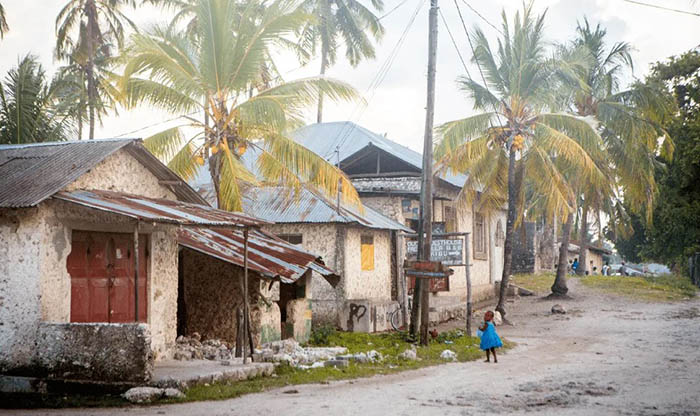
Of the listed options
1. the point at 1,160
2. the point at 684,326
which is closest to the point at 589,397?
the point at 1,160

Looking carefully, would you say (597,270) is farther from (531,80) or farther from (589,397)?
(589,397)

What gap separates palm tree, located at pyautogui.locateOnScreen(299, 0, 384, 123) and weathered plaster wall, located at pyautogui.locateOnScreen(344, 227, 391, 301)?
606 inches

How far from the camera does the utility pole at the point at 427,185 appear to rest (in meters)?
16.7

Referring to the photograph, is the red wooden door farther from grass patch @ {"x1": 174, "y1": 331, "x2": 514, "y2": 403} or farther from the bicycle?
the bicycle

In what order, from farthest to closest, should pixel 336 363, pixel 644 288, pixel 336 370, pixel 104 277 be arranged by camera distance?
pixel 644 288 → pixel 336 363 → pixel 336 370 → pixel 104 277

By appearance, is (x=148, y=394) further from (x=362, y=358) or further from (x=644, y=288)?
(x=644, y=288)

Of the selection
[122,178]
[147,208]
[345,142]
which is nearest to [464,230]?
[345,142]

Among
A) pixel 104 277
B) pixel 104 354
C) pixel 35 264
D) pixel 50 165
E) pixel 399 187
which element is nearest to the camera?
pixel 104 354

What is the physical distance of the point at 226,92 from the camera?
16.0 meters

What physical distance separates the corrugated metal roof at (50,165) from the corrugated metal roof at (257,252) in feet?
4.71

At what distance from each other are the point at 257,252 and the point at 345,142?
39.4ft

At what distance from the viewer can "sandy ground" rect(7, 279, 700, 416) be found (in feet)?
28.9

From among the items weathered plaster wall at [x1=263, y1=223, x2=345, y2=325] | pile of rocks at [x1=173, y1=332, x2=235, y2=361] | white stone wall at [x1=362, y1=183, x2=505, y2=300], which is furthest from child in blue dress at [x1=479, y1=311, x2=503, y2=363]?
white stone wall at [x1=362, y1=183, x2=505, y2=300]

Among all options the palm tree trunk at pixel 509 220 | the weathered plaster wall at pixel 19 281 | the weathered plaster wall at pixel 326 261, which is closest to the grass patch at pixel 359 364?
the weathered plaster wall at pixel 326 261
